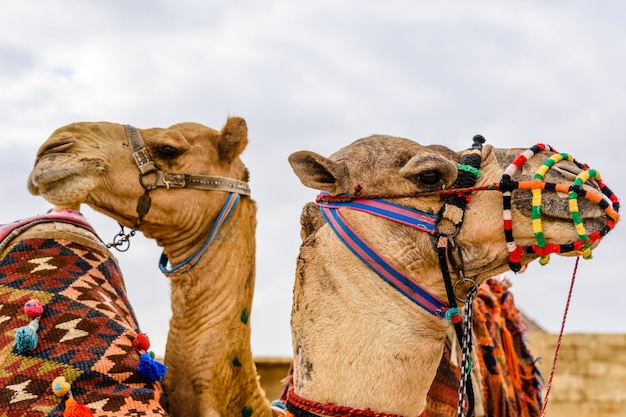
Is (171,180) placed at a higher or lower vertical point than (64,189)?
higher

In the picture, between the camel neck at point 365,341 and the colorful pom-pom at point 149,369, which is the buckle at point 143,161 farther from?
the camel neck at point 365,341

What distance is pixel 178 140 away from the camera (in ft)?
15.0

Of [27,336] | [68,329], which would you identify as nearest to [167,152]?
[68,329]

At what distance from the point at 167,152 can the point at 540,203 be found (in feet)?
7.57

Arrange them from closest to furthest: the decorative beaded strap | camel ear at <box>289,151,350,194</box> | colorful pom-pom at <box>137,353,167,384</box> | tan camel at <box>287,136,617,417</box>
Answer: the decorative beaded strap → tan camel at <box>287,136,617,417</box> → camel ear at <box>289,151,350,194</box> → colorful pom-pom at <box>137,353,167,384</box>

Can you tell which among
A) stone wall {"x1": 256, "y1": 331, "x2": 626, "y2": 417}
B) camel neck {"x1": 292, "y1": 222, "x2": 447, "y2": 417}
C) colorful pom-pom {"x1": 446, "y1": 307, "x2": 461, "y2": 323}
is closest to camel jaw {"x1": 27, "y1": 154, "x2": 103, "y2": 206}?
camel neck {"x1": 292, "y1": 222, "x2": 447, "y2": 417}

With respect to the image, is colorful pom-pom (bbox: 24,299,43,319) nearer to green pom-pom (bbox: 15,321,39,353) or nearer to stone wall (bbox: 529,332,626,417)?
green pom-pom (bbox: 15,321,39,353)

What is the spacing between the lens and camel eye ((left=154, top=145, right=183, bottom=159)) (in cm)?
449

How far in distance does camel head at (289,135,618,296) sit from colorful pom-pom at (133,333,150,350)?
1.35 m

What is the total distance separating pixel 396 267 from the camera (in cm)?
303

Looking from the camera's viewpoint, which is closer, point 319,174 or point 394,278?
point 394,278

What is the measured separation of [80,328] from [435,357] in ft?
5.53

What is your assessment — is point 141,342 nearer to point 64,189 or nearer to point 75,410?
point 75,410

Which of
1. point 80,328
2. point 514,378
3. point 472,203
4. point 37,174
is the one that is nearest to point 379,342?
point 472,203
